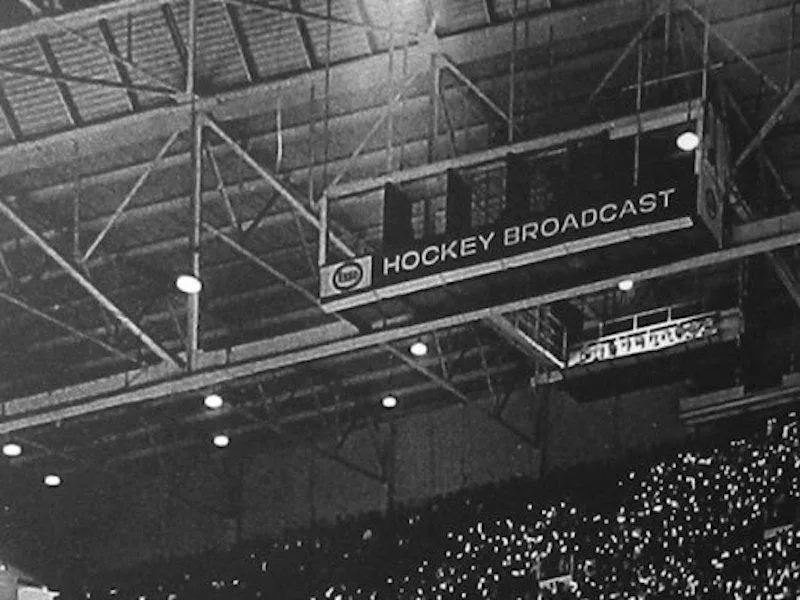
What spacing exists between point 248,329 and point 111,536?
19.0ft

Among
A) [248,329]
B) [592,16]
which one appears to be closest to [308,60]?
[592,16]

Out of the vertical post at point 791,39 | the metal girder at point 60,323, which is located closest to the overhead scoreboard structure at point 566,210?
the vertical post at point 791,39

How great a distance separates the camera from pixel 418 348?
25.7 metres

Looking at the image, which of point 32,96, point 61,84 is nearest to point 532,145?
point 61,84

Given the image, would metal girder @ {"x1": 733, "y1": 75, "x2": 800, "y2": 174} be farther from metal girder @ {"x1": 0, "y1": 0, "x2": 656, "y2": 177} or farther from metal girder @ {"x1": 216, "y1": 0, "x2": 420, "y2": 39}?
metal girder @ {"x1": 216, "y1": 0, "x2": 420, "y2": 39}

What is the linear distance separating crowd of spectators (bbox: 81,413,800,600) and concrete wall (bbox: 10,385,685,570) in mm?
363

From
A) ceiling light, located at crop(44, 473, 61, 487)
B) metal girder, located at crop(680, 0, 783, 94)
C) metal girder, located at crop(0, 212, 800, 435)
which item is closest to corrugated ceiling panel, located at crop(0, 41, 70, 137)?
metal girder, located at crop(0, 212, 800, 435)

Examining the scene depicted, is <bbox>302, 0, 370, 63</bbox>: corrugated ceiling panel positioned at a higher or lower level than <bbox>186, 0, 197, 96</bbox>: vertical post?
higher

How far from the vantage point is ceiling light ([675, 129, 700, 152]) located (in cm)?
1752

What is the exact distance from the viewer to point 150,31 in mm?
20047

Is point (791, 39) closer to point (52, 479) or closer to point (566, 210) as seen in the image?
point (566, 210)

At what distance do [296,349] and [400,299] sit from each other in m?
2.92

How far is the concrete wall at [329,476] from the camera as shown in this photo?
2714cm

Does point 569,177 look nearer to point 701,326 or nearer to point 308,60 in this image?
point 308,60
